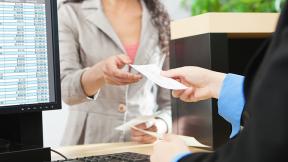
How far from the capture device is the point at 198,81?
96 cm

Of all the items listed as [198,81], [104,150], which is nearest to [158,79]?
[198,81]

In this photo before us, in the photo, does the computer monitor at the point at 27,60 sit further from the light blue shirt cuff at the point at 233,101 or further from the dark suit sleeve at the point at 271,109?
the dark suit sleeve at the point at 271,109

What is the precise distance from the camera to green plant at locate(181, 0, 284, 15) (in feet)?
4.64

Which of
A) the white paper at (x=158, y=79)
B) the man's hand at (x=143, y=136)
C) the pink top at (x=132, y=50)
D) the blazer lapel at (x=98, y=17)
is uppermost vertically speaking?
the blazer lapel at (x=98, y=17)

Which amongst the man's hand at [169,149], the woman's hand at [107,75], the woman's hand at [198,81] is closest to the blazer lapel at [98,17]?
the woman's hand at [107,75]

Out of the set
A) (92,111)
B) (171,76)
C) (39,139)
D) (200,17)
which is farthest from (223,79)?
(92,111)

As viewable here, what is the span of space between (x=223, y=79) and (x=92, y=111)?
61 centimetres

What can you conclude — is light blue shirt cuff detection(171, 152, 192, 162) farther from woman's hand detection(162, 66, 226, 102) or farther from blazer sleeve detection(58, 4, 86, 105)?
blazer sleeve detection(58, 4, 86, 105)

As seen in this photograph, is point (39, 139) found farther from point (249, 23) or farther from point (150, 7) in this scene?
point (150, 7)

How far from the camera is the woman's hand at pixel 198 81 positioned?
3.02ft

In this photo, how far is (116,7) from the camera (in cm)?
145

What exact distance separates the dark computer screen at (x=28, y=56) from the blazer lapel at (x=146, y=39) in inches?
23.1

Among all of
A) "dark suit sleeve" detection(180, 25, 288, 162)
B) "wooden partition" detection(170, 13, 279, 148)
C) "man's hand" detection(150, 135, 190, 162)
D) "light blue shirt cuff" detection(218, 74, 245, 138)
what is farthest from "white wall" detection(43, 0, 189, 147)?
"dark suit sleeve" detection(180, 25, 288, 162)

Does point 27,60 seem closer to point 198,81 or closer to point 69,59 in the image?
point 198,81
